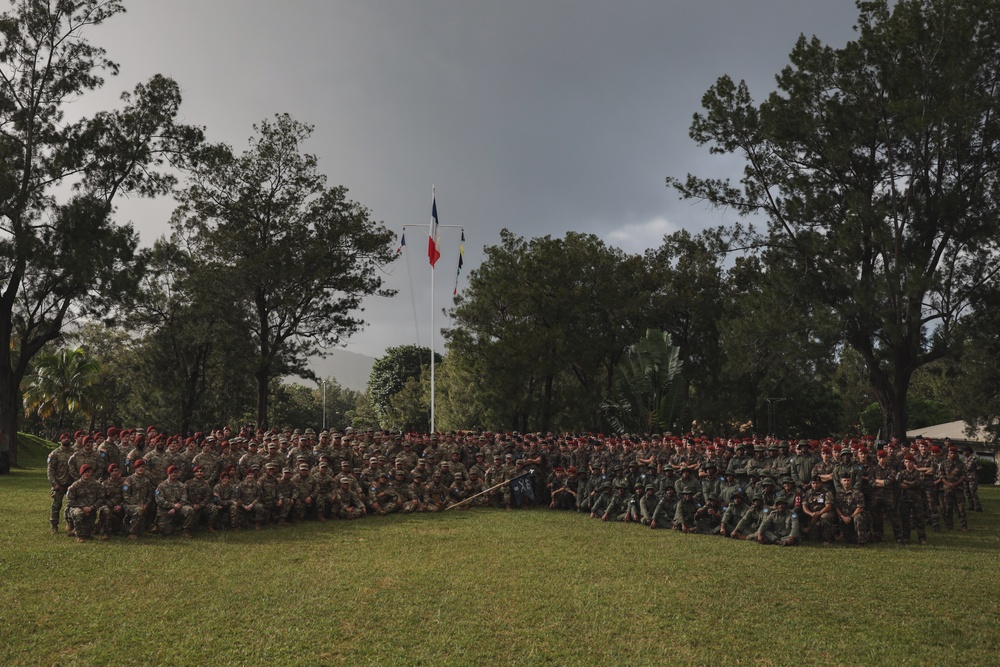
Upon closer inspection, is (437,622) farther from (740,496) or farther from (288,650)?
(740,496)

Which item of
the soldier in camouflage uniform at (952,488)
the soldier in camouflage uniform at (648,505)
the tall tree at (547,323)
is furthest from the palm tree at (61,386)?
the soldier in camouflage uniform at (952,488)

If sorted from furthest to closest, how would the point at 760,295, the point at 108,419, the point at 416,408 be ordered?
the point at 416,408
the point at 108,419
the point at 760,295

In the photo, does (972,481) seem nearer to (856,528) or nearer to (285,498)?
(856,528)

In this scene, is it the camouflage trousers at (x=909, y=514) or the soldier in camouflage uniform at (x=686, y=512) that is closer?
the camouflage trousers at (x=909, y=514)

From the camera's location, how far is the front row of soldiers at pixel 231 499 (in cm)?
1110

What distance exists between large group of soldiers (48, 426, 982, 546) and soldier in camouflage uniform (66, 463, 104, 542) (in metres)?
0.02

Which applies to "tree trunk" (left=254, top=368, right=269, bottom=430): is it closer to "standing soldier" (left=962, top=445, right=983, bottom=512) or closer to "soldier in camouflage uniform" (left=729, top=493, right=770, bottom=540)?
"soldier in camouflage uniform" (left=729, top=493, right=770, bottom=540)

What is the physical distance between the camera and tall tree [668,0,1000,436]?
19.7 m

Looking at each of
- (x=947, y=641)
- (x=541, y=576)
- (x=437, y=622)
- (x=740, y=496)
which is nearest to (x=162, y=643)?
(x=437, y=622)

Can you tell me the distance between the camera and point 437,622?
7.05 metres

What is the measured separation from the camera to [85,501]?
11.0 meters

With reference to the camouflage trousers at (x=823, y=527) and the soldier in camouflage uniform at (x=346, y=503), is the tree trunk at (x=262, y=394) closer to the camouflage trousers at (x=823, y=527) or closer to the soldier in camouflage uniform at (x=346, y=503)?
the soldier in camouflage uniform at (x=346, y=503)

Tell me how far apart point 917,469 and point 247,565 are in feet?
38.2

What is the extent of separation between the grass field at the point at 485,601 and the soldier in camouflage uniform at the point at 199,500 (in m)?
0.44
